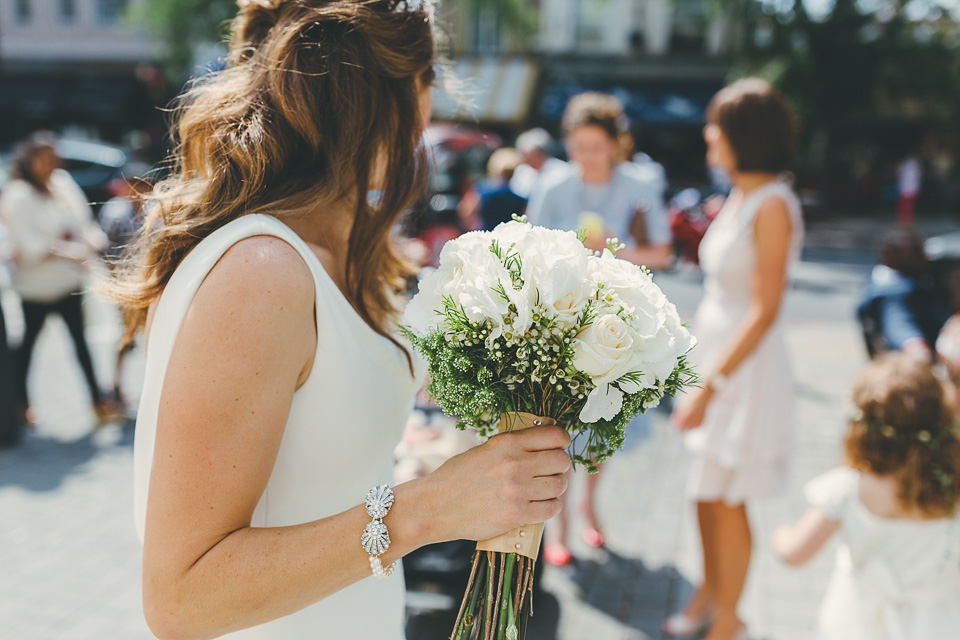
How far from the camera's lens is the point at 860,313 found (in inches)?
165

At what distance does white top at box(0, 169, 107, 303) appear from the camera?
5.68 meters

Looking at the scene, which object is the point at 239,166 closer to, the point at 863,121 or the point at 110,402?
the point at 110,402

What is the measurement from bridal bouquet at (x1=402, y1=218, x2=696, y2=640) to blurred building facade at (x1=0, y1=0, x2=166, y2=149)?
1148 inches

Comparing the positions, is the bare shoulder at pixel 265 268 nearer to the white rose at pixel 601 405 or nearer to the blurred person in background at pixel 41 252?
the white rose at pixel 601 405

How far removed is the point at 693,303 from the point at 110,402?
752cm

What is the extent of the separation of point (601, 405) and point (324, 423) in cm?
49

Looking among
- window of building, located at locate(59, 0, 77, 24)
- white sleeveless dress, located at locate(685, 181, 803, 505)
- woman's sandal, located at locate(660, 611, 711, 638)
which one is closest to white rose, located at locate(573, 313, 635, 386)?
white sleeveless dress, located at locate(685, 181, 803, 505)

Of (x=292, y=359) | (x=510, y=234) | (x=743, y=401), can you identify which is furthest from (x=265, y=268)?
(x=743, y=401)

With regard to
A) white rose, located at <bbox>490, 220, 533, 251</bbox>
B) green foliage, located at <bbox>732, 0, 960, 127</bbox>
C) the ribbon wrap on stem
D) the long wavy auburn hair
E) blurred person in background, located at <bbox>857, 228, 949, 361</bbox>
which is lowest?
blurred person in background, located at <bbox>857, 228, 949, 361</bbox>

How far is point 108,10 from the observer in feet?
91.0

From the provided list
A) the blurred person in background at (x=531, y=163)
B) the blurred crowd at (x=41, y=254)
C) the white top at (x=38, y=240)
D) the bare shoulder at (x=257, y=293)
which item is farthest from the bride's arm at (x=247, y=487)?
the blurred person in background at (x=531, y=163)

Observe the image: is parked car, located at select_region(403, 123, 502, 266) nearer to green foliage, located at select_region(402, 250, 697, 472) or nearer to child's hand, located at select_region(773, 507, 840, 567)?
green foliage, located at select_region(402, 250, 697, 472)

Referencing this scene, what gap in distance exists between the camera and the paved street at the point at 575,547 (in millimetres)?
3441

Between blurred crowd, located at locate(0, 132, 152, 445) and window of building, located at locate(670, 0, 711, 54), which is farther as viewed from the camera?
window of building, located at locate(670, 0, 711, 54)
